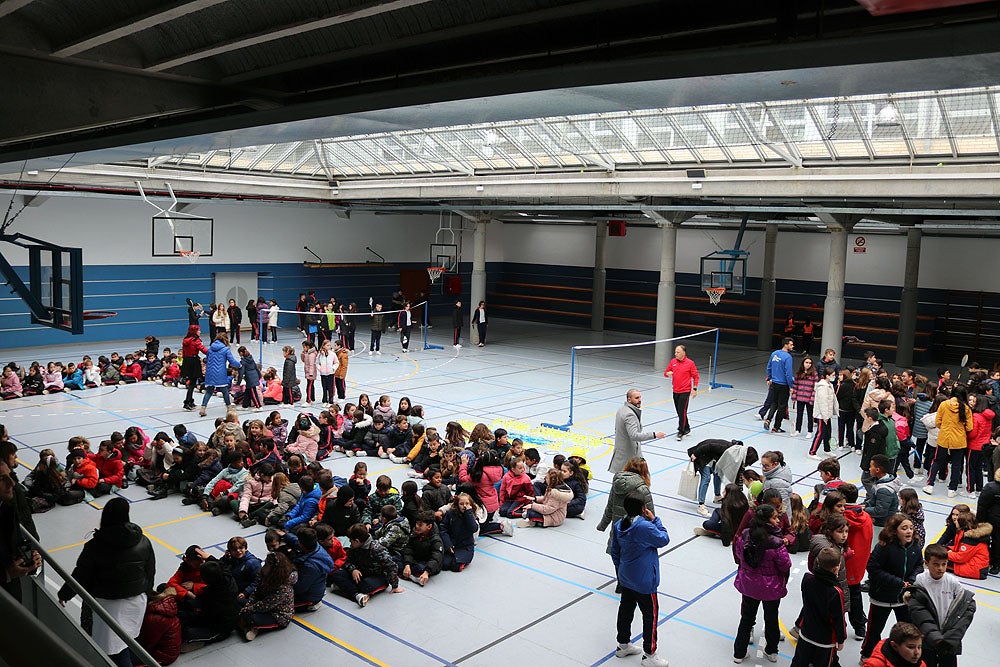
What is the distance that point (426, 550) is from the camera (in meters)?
9.66

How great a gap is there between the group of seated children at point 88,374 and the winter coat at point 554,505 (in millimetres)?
13113

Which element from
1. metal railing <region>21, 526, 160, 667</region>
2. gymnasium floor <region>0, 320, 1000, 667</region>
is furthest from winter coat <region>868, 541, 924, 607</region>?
metal railing <region>21, 526, 160, 667</region>

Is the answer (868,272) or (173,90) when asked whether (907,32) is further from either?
(868,272)

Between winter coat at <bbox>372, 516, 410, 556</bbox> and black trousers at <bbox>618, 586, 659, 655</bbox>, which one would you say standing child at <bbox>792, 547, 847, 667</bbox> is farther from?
winter coat at <bbox>372, 516, 410, 556</bbox>

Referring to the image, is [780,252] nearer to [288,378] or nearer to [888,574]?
[288,378]

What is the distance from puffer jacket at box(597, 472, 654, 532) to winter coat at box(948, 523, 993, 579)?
4401mm

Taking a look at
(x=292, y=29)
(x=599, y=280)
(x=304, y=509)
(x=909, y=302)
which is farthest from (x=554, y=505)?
(x=599, y=280)

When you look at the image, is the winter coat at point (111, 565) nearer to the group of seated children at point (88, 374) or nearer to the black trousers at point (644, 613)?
the black trousers at point (644, 613)

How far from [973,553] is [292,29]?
9944 mm

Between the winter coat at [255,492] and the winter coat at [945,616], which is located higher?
the winter coat at [945,616]

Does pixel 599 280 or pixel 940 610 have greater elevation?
pixel 599 280

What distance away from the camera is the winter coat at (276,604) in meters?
8.18

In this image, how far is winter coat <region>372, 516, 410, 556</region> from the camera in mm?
9609

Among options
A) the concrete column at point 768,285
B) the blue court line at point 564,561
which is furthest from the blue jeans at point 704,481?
the concrete column at point 768,285
